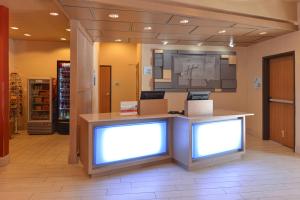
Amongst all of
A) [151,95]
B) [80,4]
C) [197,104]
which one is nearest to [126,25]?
[80,4]

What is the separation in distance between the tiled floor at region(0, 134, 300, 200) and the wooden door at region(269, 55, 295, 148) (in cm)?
113

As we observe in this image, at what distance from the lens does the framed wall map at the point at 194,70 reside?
6988mm

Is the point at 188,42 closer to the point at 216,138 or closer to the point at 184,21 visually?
the point at 184,21

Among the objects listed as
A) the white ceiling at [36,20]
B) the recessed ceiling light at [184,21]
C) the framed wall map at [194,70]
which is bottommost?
the framed wall map at [194,70]

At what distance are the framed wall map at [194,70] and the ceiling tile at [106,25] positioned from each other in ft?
6.42

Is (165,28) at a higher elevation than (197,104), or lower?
higher

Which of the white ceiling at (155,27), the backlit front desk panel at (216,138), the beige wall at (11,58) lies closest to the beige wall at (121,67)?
the beige wall at (11,58)

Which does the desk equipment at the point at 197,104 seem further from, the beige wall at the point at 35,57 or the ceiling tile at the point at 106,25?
the beige wall at the point at 35,57

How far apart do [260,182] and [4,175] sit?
3.76 meters

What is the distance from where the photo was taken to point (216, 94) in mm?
7348

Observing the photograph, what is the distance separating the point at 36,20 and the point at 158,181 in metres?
4.17

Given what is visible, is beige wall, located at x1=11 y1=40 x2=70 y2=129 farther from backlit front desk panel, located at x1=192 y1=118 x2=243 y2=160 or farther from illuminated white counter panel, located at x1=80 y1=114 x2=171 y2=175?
backlit front desk panel, located at x1=192 y1=118 x2=243 y2=160

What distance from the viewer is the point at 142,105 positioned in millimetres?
4395

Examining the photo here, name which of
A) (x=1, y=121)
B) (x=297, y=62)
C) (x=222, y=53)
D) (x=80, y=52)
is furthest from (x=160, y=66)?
(x=1, y=121)
